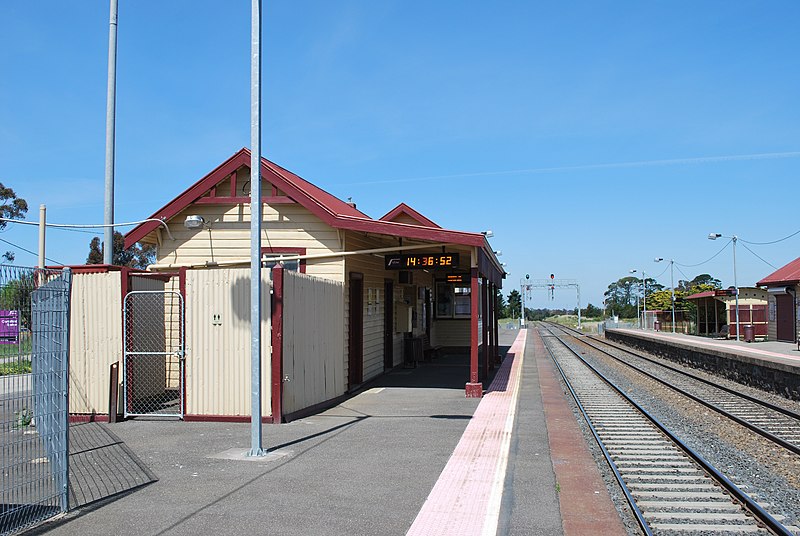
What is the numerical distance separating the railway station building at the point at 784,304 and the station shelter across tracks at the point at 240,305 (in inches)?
765

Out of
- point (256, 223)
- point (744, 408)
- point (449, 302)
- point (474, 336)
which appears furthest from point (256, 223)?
point (449, 302)

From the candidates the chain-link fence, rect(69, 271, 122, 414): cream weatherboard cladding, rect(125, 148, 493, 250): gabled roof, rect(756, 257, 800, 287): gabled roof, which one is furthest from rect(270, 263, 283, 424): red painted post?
rect(756, 257, 800, 287): gabled roof

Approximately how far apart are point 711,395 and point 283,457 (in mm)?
12060

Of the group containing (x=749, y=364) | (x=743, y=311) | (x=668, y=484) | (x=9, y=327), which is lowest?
(x=668, y=484)

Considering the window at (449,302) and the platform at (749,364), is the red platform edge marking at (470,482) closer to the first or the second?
the platform at (749,364)

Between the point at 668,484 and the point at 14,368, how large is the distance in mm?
6481

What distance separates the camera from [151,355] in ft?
39.8

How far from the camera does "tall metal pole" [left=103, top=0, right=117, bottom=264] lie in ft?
42.8

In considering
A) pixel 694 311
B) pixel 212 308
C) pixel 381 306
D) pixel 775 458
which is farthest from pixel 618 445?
pixel 694 311

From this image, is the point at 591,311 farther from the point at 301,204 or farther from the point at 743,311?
the point at 301,204

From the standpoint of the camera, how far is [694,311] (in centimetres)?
5350

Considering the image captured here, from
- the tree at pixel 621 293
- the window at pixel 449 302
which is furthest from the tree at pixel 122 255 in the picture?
the tree at pixel 621 293

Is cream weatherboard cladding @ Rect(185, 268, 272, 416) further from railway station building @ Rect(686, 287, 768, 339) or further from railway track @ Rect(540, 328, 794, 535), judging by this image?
railway station building @ Rect(686, 287, 768, 339)

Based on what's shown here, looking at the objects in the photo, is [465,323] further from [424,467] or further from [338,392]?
[424,467]
